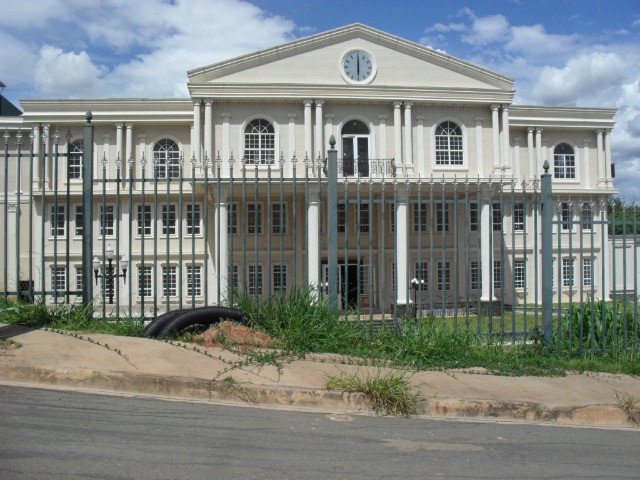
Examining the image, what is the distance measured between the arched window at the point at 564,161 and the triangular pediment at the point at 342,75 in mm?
6135

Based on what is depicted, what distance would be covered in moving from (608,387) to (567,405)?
49.4 inches

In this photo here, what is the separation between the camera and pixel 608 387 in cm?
746

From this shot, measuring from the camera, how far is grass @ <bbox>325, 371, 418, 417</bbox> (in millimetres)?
6290

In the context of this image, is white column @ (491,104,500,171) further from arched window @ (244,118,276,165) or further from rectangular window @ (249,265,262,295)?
rectangular window @ (249,265,262,295)

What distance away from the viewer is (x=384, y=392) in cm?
633

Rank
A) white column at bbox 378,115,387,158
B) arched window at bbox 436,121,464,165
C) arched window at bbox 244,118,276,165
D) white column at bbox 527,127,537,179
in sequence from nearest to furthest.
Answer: arched window at bbox 244,118,276,165, white column at bbox 378,115,387,158, arched window at bbox 436,121,464,165, white column at bbox 527,127,537,179

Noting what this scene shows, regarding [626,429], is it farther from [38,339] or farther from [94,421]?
[38,339]

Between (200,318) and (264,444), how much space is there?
143 inches

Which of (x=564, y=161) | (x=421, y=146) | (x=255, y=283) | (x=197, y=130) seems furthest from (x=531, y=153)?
(x=255, y=283)

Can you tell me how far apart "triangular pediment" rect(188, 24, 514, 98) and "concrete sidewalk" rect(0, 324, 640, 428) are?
21.1 meters

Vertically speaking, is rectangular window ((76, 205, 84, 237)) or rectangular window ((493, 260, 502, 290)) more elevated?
rectangular window ((76, 205, 84, 237))

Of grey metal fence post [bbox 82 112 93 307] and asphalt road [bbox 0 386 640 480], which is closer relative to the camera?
asphalt road [bbox 0 386 640 480]

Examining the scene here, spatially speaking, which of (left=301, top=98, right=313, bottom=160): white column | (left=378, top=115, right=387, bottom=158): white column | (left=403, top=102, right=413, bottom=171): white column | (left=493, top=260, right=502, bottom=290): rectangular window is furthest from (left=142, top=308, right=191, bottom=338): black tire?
(left=493, top=260, right=502, bottom=290): rectangular window

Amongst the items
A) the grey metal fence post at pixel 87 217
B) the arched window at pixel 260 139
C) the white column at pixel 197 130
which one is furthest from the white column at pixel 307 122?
the grey metal fence post at pixel 87 217
